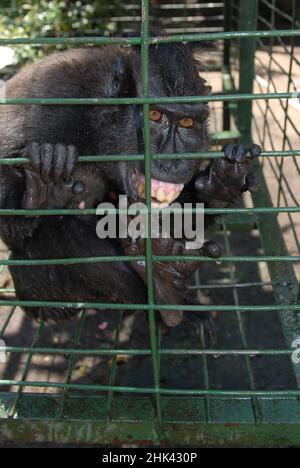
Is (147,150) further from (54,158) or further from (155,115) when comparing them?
(155,115)

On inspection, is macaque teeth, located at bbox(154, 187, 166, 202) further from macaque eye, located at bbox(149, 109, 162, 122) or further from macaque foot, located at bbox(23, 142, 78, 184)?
macaque foot, located at bbox(23, 142, 78, 184)

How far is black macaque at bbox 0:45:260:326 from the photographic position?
2.19 m

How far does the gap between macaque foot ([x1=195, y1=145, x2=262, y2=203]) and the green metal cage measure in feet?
0.76

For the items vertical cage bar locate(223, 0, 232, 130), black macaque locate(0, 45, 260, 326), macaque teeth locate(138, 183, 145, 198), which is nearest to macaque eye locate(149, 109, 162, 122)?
black macaque locate(0, 45, 260, 326)

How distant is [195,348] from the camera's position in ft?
9.95

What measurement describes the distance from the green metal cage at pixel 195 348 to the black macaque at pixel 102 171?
0.58 feet

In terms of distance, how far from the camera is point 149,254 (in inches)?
67.2

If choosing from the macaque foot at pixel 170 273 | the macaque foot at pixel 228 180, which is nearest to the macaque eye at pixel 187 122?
the macaque foot at pixel 228 180

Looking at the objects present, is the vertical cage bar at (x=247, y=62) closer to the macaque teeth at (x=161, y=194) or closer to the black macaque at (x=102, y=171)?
the black macaque at (x=102, y=171)

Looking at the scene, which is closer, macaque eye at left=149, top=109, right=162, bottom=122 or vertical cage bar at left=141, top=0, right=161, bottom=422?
vertical cage bar at left=141, top=0, right=161, bottom=422

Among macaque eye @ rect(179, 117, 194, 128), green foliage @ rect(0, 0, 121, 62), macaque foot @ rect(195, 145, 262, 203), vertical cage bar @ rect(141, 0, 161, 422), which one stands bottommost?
vertical cage bar @ rect(141, 0, 161, 422)

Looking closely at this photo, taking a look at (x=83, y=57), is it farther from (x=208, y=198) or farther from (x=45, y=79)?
(x=208, y=198)

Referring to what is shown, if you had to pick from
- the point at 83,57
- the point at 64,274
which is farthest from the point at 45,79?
the point at 64,274

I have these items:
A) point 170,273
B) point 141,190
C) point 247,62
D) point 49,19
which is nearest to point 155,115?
point 141,190
